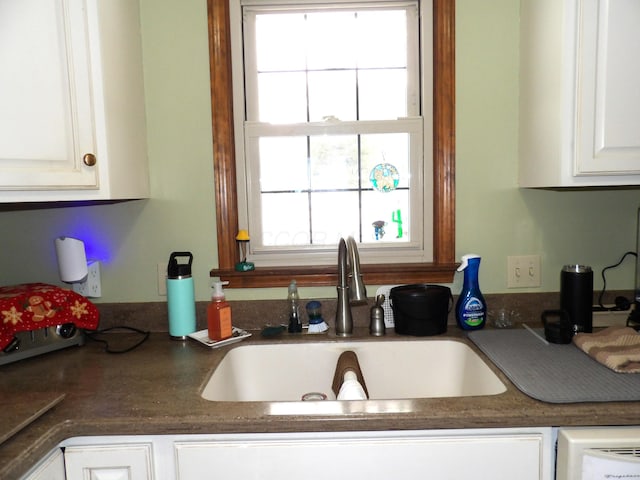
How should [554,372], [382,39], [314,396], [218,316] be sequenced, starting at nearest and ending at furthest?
[554,372] → [314,396] → [218,316] → [382,39]

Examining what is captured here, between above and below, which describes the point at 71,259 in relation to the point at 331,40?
below

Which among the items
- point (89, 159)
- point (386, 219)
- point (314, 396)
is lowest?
point (314, 396)

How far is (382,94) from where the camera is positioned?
5.80 ft

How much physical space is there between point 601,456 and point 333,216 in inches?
43.3

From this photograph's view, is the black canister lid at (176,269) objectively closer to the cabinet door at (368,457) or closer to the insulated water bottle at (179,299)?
the insulated water bottle at (179,299)

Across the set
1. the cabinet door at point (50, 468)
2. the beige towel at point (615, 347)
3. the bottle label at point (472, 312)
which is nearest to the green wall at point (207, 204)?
the bottle label at point (472, 312)

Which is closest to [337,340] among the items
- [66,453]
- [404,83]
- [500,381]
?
[500,381]

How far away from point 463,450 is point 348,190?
99cm

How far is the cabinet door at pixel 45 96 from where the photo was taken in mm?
1190

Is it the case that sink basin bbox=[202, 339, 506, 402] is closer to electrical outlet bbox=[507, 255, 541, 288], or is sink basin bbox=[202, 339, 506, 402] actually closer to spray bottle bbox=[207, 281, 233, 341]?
spray bottle bbox=[207, 281, 233, 341]

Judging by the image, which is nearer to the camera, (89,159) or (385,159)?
(89,159)

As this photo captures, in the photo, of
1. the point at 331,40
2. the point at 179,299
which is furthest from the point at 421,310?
the point at 331,40

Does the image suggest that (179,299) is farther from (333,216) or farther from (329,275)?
(333,216)

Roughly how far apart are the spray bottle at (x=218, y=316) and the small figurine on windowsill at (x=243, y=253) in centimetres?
15
